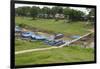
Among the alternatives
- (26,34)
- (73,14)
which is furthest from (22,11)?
(73,14)

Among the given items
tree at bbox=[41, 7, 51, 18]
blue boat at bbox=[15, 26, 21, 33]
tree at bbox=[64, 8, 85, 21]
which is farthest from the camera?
tree at bbox=[64, 8, 85, 21]

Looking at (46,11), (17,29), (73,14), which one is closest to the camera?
(17,29)

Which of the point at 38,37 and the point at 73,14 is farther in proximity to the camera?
the point at 73,14

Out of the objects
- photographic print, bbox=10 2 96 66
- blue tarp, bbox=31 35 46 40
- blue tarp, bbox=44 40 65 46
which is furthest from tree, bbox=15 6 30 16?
blue tarp, bbox=44 40 65 46

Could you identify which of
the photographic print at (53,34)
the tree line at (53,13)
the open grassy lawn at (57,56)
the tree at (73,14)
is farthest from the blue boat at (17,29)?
→ the tree at (73,14)

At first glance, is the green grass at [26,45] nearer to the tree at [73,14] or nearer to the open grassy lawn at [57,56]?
the open grassy lawn at [57,56]

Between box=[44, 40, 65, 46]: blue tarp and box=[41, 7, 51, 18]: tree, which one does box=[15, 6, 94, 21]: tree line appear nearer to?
box=[41, 7, 51, 18]: tree

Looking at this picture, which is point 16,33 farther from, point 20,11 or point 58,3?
point 58,3

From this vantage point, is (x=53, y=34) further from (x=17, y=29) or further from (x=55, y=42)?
(x=17, y=29)
